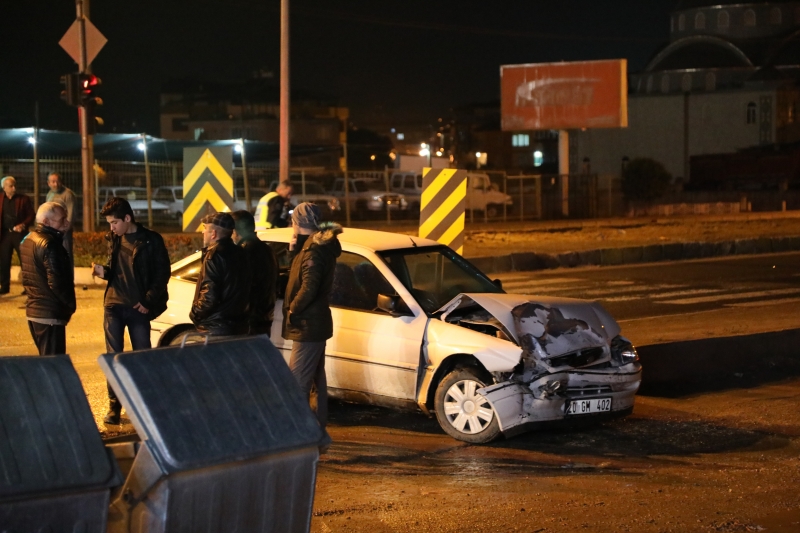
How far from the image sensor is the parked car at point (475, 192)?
1454 inches

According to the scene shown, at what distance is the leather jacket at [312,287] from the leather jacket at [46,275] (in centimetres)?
167

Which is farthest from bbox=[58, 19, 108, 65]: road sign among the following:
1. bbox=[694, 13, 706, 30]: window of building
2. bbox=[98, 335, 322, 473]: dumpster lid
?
bbox=[694, 13, 706, 30]: window of building

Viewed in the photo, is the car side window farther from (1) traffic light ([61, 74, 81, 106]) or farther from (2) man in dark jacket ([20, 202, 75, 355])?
(1) traffic light ([61, 74, 81, 106])

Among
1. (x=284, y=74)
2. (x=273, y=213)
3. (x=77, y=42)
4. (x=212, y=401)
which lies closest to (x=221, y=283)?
(x=212, y=401)

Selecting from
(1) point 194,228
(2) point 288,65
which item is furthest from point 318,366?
(2) point 288,65

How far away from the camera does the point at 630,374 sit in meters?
7.53

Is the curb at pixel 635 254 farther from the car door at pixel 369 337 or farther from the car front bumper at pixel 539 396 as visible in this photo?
the car front bumper at pixel 539 396

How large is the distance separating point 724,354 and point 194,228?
8.36 meters

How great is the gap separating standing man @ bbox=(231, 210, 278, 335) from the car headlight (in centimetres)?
257

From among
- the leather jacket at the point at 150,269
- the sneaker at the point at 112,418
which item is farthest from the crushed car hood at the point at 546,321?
the sneaker at the point at 112,418

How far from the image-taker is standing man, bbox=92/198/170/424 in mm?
7414

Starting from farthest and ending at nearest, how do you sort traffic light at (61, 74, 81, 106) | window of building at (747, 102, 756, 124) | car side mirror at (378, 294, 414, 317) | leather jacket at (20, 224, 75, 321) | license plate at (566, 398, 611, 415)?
window of building at (747, 102, 756, 124) < traffic light at (61, 74, 81, 106) < car side mirror at (378, 294, 414, 317) < leather jacket at (20, 224, 75, 321) < license plate at (566, 398, 611, 415)

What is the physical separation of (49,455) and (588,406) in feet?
15.2

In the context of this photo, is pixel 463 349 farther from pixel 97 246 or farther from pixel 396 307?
pixel 97 246
